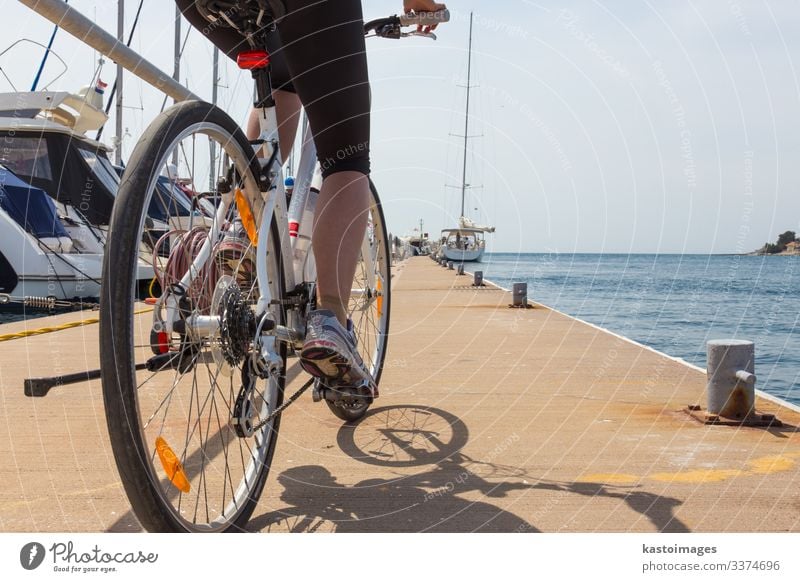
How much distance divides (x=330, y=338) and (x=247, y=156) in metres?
0.57

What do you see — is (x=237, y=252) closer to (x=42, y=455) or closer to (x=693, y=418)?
(x=42, y=455)

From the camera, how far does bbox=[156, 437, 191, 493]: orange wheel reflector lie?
1.73m

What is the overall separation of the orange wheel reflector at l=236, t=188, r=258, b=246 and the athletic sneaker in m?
0.29

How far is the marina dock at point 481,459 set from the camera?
2.16 m

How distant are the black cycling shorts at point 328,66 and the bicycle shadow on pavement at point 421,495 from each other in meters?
1.00

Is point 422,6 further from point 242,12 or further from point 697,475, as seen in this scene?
point 697,475

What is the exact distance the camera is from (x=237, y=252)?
7.36ft

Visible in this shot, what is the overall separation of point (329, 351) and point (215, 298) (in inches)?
14.8

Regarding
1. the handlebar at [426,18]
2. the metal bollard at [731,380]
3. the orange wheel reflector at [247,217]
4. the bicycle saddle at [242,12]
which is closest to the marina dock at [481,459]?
the metal bollard at [731,380]

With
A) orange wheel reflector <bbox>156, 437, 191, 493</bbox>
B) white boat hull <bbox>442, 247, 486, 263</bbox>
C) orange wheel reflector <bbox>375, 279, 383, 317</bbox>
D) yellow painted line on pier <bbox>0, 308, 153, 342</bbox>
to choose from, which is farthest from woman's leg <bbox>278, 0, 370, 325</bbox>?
white boat hull <bbox>442, 247, 486, 263</bbox>

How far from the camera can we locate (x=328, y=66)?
221 cm

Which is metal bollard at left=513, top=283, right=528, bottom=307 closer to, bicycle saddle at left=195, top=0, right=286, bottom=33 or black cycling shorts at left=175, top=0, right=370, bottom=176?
black cycling shorts at left=175, top=0, right=370, bottom=176

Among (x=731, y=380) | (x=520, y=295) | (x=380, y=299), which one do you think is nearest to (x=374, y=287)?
(x=380, y=299)

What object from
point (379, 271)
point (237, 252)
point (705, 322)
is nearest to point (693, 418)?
point (379, 271)
